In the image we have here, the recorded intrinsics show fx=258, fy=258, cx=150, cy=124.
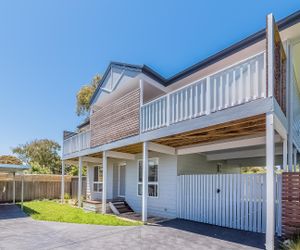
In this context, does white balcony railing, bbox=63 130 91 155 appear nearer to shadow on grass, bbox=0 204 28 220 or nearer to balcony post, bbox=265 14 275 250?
shadow on grass, bbox=0 204 28 220

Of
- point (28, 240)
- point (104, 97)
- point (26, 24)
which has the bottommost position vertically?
point (28, 240)

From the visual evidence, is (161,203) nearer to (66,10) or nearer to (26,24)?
(66,10)

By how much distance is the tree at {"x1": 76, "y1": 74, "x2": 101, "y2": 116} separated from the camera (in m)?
31.1

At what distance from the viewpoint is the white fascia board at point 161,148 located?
33.8ft

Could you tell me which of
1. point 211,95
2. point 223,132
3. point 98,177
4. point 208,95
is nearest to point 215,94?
point 208,95

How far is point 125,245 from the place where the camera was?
6645mm

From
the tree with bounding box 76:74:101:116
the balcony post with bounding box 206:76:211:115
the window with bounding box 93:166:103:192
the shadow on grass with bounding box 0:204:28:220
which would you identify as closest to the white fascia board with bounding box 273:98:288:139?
the balcony post with bounding box 206:76:211:115

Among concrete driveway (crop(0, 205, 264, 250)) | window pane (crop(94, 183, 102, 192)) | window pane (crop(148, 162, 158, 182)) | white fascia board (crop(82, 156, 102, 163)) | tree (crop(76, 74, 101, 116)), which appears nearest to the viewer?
concrete driveway (crop(0, 205, 264, 250))

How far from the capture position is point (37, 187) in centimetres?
2027

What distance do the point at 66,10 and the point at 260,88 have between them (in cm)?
1256

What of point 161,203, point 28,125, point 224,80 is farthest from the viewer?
point 28,125

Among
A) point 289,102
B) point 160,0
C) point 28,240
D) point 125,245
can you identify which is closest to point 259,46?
point 289,102

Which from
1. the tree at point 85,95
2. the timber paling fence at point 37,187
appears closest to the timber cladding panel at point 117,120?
the timber paling fence at point 37,187

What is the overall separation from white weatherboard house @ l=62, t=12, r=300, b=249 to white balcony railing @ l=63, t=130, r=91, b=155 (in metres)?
0.35
